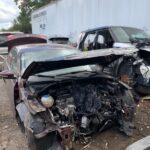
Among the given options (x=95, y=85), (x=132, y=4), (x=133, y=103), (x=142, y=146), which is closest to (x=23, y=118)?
(x=95, y=85)

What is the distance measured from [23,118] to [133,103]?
185 centimetres

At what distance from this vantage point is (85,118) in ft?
14.5

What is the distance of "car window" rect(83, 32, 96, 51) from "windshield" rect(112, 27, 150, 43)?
3.61 ft

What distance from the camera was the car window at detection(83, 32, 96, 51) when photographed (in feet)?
31.7

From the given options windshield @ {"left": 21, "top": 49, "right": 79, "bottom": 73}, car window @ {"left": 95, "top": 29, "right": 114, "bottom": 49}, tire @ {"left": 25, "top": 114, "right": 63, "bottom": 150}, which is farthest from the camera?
car window @ {"left": 95, "top": 29, "right": 114, "bottom": 49}

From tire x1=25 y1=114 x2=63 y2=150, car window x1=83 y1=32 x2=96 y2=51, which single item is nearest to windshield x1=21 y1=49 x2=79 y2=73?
tire x1=25 y1=114 x2=63 y2=150

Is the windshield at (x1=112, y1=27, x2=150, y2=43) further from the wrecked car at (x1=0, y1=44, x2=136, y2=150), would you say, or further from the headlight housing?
the headlight housing

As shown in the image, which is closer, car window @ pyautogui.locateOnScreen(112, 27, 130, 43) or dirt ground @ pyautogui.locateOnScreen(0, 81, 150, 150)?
dirt ground @ pyautogui.locateOnScreen(0, 81, 150, 150)

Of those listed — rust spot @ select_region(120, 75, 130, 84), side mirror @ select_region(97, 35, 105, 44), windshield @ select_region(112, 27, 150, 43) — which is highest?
windshield @ select_region(112, 27, 150, 43)

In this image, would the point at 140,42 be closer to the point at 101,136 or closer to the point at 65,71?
the point at 65,71

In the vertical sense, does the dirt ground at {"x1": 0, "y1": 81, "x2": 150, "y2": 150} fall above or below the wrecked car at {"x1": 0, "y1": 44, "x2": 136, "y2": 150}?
below

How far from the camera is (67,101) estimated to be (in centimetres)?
452

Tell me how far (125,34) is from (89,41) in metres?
1.77

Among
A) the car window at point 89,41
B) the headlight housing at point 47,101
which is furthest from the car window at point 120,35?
the headlight housing at point 47,101
